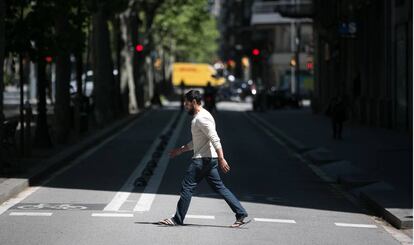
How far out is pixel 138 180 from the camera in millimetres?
18281

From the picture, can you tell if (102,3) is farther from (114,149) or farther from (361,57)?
(361,57)

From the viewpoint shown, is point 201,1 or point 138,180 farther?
point 201,1

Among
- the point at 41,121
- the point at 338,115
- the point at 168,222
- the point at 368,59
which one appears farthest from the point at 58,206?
the point at 368,59

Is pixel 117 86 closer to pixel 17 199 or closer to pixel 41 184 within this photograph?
pixel 41 184

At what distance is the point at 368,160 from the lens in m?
24.3

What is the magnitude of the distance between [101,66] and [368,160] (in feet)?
69.3

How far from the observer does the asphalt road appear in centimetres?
1241

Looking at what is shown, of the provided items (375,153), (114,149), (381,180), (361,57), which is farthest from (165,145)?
(361,57)

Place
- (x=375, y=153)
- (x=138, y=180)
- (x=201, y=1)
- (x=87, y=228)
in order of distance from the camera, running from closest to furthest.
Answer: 1. (x=87, y=228)
2. (x=138, y=180)
3. (x=375, y=153)
4. (x=201, y=1)

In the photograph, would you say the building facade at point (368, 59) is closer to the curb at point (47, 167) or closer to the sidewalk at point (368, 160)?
the sidewalk at point (368, 160)

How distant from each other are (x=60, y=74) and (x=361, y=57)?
17.7 meters

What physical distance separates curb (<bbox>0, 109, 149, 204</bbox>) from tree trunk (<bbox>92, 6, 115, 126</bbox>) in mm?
6854

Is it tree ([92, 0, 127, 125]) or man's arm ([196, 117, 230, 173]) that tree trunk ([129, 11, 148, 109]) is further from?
Result: man's arm ([196, 117, 230, 173])

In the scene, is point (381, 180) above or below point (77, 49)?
below
